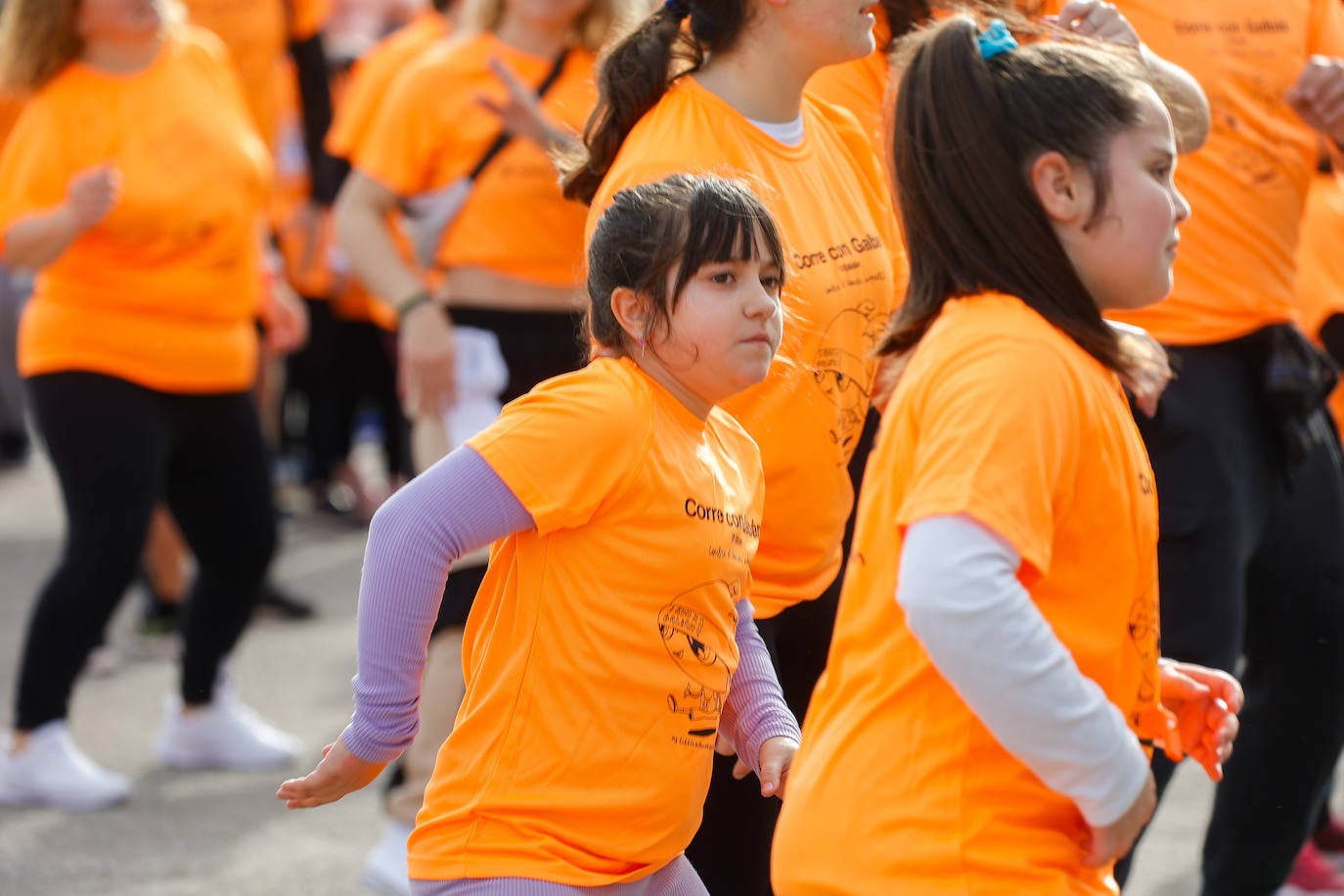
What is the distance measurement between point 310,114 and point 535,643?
15.3 ft

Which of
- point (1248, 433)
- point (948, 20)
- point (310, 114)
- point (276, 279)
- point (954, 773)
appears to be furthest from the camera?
point (310, 114)

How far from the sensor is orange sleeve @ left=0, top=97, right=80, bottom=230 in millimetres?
4520

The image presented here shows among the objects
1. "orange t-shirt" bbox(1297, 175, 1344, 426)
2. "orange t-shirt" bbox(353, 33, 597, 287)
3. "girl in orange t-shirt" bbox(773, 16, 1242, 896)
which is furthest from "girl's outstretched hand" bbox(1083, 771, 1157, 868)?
"orange t-shirt" bbox(1297, 175, 1344, 426)

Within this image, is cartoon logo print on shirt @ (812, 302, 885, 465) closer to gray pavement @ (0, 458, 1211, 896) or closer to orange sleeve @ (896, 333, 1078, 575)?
orange sleeve @ (896, 333, 1078, 575)

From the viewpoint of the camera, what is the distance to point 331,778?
7.05 feet

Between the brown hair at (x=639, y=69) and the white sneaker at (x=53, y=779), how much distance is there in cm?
256

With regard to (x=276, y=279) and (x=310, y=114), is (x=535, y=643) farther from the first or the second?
(x=310, y=114)

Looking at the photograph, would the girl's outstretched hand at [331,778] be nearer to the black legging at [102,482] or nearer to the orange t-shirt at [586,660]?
the orange t-shirt at [586,660]

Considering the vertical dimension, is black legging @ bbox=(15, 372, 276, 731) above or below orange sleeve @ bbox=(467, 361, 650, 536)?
below

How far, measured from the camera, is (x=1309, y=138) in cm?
334

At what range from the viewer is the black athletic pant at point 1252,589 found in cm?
304

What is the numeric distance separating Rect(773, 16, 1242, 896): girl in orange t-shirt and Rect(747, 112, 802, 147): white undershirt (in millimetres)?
696

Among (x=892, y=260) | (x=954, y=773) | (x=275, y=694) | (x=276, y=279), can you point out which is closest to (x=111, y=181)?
(x=276, y=279)

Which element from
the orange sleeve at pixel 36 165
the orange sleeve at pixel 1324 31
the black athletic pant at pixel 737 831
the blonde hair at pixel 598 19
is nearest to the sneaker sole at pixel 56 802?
the orange sleeve at pixel 36 165
